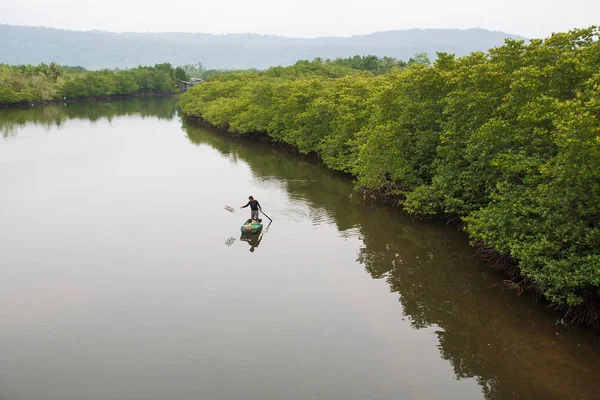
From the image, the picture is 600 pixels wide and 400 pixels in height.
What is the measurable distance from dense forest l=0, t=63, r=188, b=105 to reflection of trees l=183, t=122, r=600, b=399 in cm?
10446

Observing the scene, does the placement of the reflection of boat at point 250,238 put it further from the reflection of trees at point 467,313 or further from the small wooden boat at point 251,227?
the reflection of trees at point 467,313

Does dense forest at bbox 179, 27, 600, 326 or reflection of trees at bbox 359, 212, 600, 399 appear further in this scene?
dense forest at bbox 179, 27, 600, 326

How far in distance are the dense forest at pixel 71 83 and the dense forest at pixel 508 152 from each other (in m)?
98.5

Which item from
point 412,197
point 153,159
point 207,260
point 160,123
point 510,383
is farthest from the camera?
point 160,123

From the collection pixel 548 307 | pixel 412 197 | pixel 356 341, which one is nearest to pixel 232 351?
pixel 356 341

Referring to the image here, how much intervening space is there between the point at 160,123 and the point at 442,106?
6617cm

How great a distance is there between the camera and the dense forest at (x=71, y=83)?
353 ft

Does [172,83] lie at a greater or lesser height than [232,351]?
greater

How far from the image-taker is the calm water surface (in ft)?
45.5

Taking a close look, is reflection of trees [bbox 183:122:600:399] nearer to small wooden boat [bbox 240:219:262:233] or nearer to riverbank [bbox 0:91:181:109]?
small wooden boat [bbox 240:219:262:233]

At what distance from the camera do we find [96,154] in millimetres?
51094

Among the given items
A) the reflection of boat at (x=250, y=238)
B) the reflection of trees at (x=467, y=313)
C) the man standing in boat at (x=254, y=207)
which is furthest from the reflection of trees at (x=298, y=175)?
the reflection of boat at (x=250, y=238)

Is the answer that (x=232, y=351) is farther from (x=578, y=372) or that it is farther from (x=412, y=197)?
(x=412, y=197)

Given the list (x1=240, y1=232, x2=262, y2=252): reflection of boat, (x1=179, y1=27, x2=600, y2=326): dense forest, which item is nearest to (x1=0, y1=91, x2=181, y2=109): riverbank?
(x1=179, y1=27, x2=600, y2=326): dense forest
